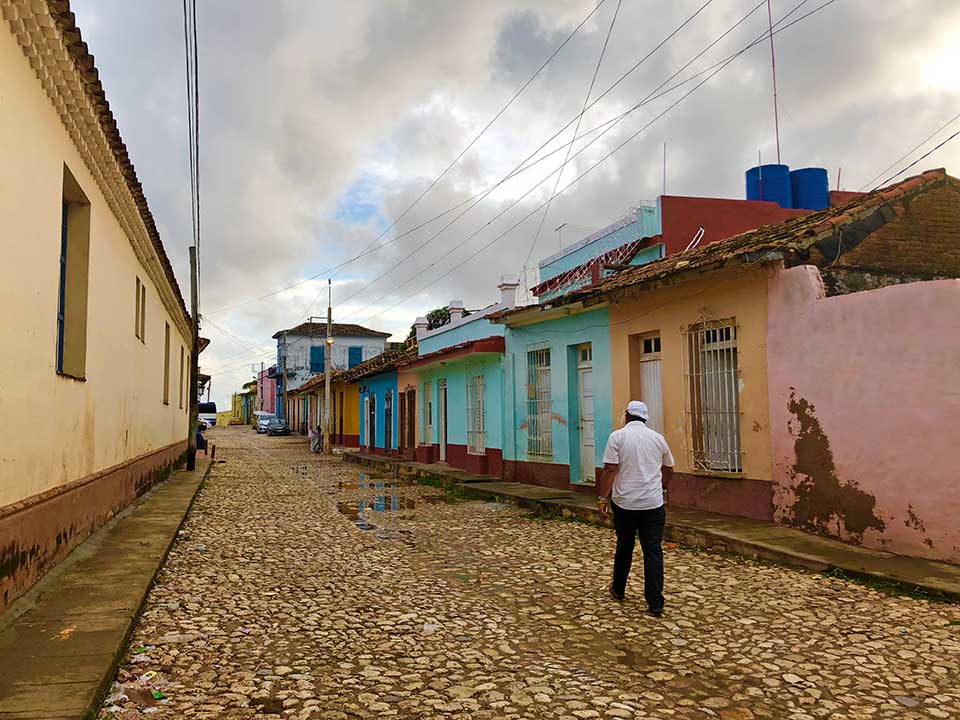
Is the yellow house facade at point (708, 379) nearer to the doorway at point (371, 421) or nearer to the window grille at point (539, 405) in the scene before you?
the window grille at point (539, 405)

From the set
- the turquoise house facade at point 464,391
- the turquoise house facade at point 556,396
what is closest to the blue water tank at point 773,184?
the turquoise house facade at point 464,391

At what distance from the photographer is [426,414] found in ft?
69.8

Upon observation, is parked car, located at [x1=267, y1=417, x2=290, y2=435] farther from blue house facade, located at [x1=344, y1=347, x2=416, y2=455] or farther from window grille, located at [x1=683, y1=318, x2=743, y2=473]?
window grille, located at [x1=683, y1=318, x2=743, y2=473]

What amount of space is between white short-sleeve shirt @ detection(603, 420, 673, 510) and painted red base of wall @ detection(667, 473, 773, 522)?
3457 mm

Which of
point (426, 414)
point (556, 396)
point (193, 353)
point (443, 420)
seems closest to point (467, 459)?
point (443, 420)

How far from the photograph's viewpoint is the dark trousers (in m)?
5.34

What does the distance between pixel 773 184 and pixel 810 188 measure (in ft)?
2.68

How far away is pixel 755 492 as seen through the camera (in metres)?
8.75

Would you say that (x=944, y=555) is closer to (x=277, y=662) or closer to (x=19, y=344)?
(x=277, y=662)

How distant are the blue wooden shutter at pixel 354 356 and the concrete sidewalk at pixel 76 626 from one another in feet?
170

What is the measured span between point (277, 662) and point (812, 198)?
52.8 ft

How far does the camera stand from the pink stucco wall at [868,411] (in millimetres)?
6512

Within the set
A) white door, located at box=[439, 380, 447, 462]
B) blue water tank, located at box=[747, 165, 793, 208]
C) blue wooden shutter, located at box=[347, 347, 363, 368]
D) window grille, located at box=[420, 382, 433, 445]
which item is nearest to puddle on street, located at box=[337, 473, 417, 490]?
white door, located at box=[439, 380, 447, 462]

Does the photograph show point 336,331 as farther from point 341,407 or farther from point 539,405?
point 539,405
